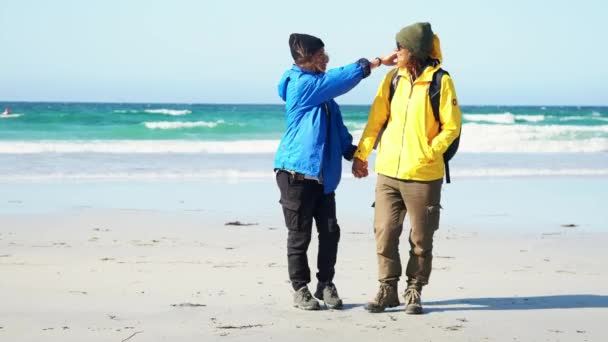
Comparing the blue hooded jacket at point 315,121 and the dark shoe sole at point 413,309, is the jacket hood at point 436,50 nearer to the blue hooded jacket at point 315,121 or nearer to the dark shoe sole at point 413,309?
the blue hooded jacket at point 315,121

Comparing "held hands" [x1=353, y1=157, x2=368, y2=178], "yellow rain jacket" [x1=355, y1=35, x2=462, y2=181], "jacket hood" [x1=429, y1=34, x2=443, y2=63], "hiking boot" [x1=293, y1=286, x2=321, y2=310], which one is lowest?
"hiking boot" [x1=293, y1=286, x2=321, y2=310]

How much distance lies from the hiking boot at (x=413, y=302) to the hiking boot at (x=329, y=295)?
1.28 ft

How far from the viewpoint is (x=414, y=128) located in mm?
5000

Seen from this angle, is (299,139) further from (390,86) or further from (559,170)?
(559,170)

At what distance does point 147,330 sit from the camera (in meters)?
4.65

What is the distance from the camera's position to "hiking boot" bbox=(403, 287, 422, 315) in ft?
16.8

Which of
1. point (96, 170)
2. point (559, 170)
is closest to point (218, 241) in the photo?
point (96, 170)

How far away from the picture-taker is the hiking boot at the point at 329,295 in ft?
17.2

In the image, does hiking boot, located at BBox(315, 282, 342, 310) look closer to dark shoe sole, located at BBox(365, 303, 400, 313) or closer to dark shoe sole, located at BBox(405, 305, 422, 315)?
dark shoe sole, located at BBox(365, 303, 400, 313)

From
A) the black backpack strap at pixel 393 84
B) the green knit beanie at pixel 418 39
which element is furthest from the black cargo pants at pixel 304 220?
the green knit beanie at pixel 418 39

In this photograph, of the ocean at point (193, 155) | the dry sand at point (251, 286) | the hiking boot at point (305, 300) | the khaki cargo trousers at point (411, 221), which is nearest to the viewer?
the dry sand at point (251, 286)

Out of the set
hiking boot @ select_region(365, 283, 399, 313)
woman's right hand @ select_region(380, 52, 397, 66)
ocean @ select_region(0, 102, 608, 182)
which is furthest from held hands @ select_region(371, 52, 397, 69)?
ocean @ select_region(0, 102, 608, 182)

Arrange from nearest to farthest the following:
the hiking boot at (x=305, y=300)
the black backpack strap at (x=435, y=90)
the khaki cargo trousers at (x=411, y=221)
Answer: the black backpack strap at (x=435, y=90) < the khaki cargo trousers at (x=411, y=221) < the hiking boot at (x=305, y=300)

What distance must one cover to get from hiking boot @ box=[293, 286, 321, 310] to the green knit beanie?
1468 millimetres
